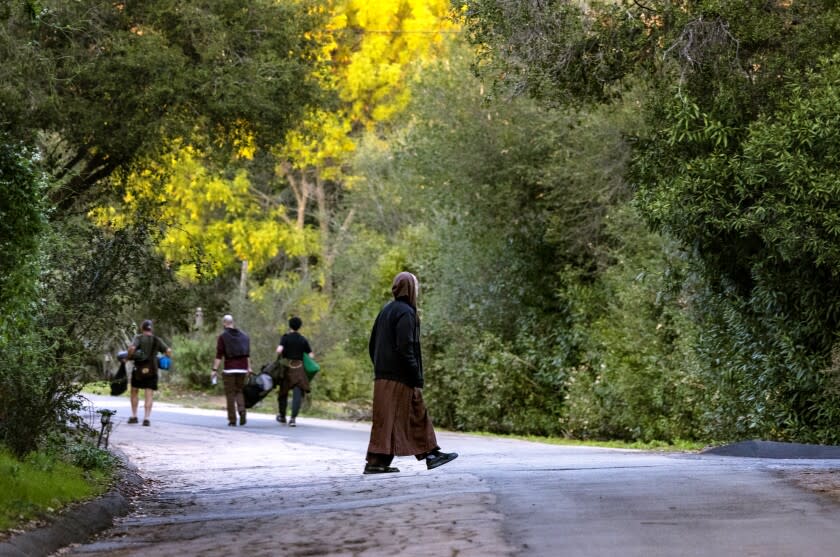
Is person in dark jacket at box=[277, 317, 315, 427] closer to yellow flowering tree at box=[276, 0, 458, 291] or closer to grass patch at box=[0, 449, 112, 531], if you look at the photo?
grass patch at box=[0, 449, 112, 531]

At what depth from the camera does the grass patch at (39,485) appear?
9.08 metres

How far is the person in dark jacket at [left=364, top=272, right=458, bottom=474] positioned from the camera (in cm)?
1348

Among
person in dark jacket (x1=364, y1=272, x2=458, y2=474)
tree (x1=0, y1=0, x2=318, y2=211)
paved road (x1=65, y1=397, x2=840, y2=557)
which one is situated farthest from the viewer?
tree (x1=0, y1=0, x2=318, y2=211)

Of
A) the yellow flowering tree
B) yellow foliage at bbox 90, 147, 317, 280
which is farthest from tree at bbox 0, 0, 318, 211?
the yellow flowering tree

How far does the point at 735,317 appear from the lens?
18516 millimetres

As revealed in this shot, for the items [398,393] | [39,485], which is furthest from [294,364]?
[39,485]

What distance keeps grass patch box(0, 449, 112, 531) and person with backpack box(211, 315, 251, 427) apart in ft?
39.6

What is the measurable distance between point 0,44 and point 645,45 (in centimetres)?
768

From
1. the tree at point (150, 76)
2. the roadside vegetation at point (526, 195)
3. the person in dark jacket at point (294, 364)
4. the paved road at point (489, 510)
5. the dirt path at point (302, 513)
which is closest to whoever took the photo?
the paved road at point (489, 510)

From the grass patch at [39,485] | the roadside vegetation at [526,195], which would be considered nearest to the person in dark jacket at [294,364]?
the roadside vegetation at [526,195]

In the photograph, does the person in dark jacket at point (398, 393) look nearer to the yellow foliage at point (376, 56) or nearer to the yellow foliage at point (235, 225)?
the yellow foliage at point (235, 225)

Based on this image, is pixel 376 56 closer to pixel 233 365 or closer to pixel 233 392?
pixel 233 365

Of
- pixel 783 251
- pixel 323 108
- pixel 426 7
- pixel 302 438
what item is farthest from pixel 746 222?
pixel 426 7

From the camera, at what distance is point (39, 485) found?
10.2 metres
